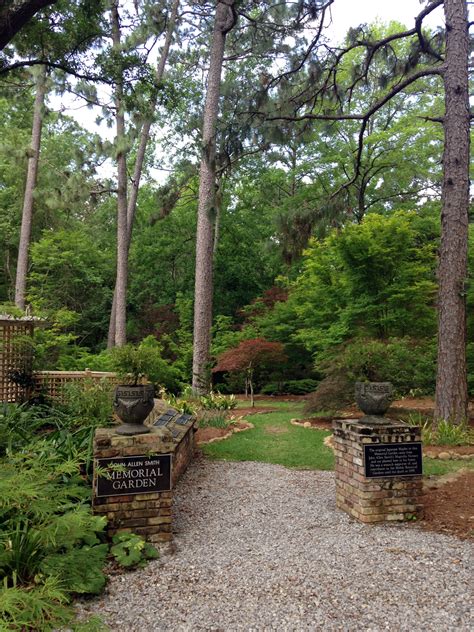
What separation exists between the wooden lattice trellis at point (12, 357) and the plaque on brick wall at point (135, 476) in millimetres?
5065

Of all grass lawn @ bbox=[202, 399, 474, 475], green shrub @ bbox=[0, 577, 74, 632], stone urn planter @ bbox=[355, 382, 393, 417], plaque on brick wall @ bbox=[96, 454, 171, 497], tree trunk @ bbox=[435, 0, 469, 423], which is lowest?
grass lawn @ bbox=[202, 399, 474, 475]

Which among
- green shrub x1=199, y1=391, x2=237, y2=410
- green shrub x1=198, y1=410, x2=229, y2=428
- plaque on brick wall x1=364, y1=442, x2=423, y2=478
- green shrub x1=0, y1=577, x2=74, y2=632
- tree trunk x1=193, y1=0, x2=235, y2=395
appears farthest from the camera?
tree trunk x1=193, y1=0, x2=235, y2=395

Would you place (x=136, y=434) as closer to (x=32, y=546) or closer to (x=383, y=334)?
(x=32, y=546)

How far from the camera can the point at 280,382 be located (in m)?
14.9

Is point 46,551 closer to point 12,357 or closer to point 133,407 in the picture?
point 133,407

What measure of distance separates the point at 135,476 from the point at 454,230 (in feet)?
21.0

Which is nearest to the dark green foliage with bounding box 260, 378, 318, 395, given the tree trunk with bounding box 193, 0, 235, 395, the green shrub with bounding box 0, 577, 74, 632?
the tree trunk with bounding box 193, 0, 235, 395

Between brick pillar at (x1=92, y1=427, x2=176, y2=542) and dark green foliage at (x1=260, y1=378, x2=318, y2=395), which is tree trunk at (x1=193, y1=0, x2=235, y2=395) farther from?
brick pillar at (x1=92, y1=427, x2=176, y2=542)

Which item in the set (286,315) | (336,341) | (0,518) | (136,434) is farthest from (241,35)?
(0,518)

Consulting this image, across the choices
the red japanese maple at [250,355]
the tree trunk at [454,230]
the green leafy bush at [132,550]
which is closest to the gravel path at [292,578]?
the green leafy bush at [132,550]

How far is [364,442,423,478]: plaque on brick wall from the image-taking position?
12.8 ft

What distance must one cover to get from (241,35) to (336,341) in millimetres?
10021

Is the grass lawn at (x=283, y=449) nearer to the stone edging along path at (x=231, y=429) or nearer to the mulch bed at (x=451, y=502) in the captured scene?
the stone edging along path at (x=231, y=429)

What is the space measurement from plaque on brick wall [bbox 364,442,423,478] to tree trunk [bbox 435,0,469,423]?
12.4 feet
